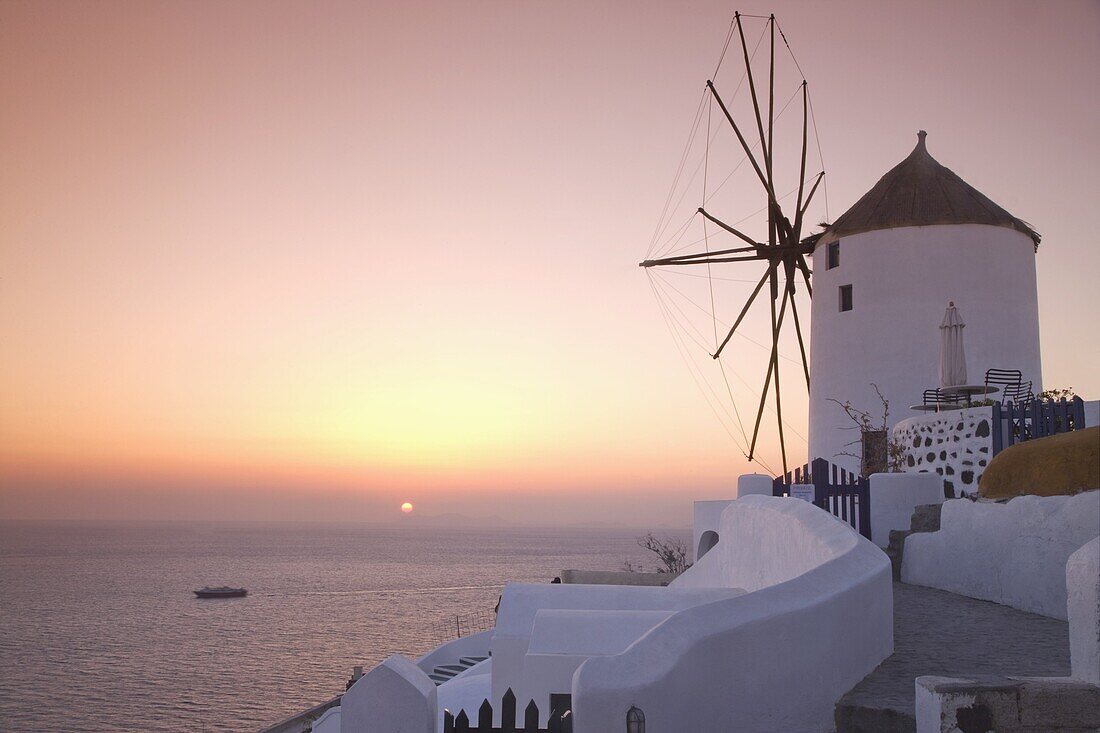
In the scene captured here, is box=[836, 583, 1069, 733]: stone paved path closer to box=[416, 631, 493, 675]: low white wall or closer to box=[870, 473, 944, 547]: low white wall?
box=[870, 473, 944, 547]: low white wall

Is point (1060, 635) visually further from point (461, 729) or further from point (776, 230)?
point (776, 230)

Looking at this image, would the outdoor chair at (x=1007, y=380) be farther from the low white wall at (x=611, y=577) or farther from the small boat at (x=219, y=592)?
the small boat at (x=219, y=592)

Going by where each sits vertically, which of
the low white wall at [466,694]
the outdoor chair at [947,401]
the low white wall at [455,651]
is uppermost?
the outdoor chair at [947,401]

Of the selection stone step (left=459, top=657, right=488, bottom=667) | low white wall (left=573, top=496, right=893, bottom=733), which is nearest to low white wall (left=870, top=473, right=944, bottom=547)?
low white wall (left=573, top=496, right=893, bottom=733)

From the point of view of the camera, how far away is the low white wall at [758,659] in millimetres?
3857

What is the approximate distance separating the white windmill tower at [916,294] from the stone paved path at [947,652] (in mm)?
11761

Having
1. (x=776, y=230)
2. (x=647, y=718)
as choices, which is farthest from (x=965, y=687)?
(x=776, y=230)

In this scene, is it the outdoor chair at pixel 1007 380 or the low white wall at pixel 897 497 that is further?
the outdoor chair at pixel 1007 380

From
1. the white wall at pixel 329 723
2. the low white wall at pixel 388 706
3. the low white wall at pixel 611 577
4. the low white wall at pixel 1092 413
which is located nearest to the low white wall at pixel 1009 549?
the low white wall at pixel 1092 413

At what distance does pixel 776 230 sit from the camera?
2283 cm

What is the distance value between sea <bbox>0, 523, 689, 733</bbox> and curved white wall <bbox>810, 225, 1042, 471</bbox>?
23.4m

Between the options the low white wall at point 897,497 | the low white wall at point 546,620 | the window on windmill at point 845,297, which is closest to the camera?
the low white wall at point 546,620

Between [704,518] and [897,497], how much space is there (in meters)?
4.93

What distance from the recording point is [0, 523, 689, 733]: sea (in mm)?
35719
